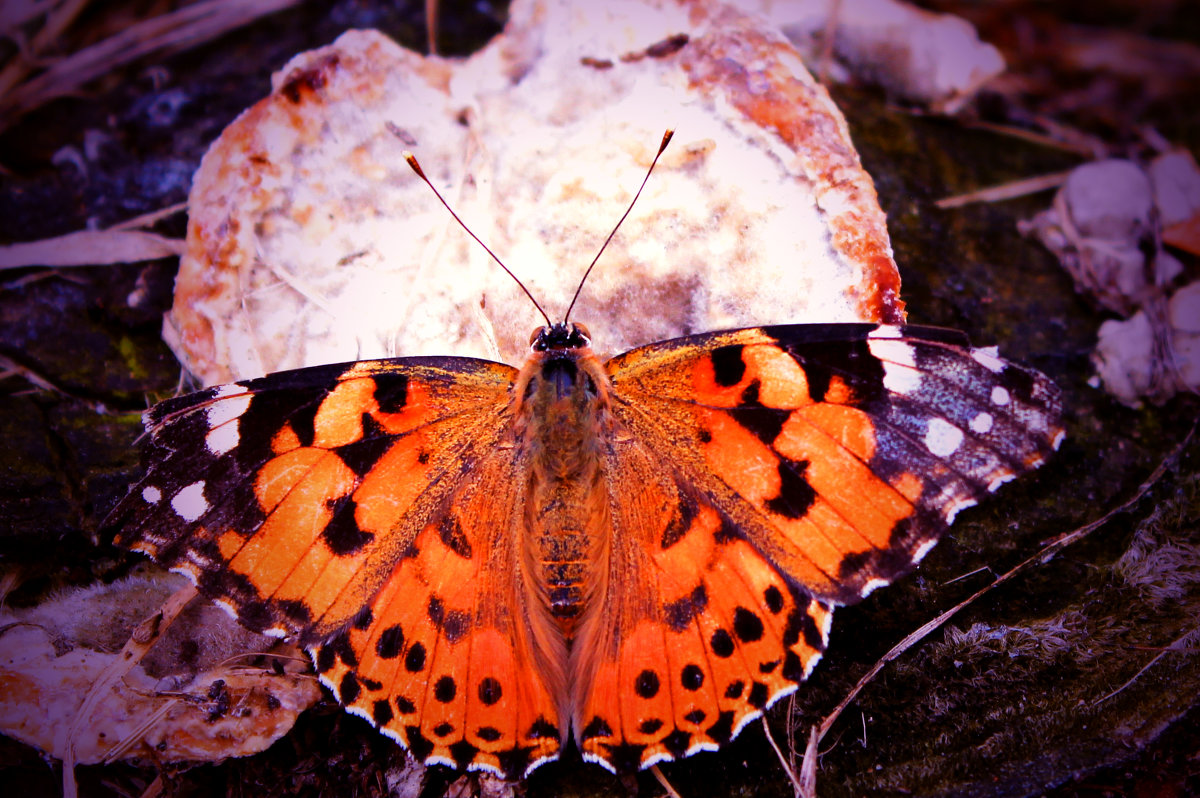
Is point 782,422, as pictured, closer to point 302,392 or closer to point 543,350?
point 543,350

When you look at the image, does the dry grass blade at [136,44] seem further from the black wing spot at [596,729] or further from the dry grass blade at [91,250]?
the black wing spot at [596,729]

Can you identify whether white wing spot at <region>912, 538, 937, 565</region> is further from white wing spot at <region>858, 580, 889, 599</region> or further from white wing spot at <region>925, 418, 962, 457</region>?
white wing spot at <region>925, 418, 962, 457</region>

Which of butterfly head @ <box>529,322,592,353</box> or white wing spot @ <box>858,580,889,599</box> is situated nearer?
white wing spot @ <box>858,580,889,599</box>

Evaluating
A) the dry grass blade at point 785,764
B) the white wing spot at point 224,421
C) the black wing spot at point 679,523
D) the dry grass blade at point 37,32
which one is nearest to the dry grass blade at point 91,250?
the dry grass blade at point 37,32

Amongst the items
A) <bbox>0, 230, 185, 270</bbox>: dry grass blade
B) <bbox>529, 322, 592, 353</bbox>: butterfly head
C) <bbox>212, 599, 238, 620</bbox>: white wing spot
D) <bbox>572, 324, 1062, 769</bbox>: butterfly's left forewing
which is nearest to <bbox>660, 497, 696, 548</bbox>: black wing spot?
<bbox>572, 324, 1062, 769</bbox>: butterfly's left forewing

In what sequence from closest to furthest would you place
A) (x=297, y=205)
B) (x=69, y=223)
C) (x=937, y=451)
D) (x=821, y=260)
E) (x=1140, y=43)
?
1. (x=937, y=451)
2. (x=821, y=260)
3. (x=297, y=205)
4. (x=69, y=223)
5. (x=1140, y=43)

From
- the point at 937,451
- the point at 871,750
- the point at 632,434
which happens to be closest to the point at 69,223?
the point at 632,434

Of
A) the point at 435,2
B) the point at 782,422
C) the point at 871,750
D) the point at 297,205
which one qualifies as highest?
the point at 435,2
